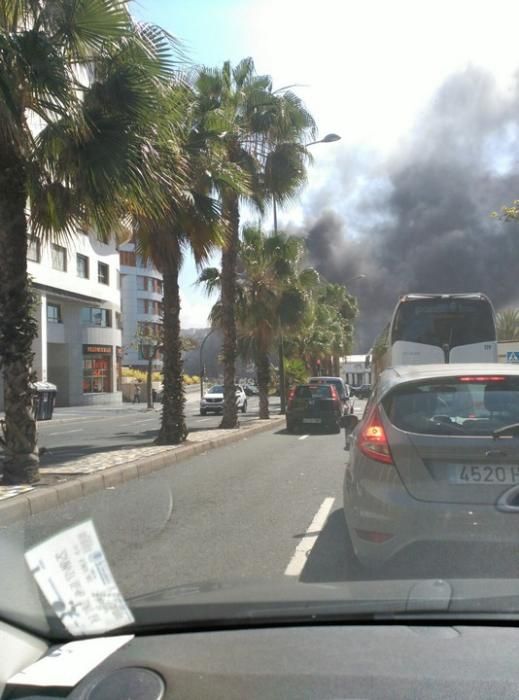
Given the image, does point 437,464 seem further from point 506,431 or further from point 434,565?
point 434,565

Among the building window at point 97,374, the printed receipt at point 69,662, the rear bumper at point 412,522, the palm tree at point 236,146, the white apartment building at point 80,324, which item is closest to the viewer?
the printed receipt at point 69,662

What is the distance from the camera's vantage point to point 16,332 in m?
9.60

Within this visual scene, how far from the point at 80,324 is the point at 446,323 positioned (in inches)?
1256

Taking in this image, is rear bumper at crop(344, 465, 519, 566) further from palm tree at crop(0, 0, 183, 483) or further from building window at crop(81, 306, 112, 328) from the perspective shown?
building window at crop(81, 306, 112, 328)

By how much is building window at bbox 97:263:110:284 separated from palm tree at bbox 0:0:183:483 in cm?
3733

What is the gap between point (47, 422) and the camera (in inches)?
1192

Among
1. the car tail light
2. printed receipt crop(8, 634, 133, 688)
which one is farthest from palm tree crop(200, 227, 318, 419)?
printed receipt crop(8, 634, 133, 688)

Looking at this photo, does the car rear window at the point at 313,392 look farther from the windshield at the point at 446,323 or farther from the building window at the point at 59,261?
the building window at the point at 59,261

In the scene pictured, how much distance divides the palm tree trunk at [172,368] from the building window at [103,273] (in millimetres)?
31787

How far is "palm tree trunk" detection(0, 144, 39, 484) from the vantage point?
9414mm

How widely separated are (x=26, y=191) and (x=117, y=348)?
40.4 m

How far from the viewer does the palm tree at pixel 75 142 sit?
888 cm

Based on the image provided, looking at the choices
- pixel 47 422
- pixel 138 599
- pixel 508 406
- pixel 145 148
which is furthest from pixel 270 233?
pixel 138 599

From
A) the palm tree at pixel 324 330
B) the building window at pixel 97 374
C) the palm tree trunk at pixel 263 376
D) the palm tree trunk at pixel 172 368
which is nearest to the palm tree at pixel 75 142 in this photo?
the palm tree trunk at pixel 172 368
